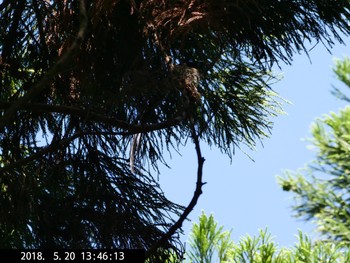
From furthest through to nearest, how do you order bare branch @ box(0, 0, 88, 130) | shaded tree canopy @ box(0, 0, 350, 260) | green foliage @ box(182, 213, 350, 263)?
green foliage @ box(182, 213, 350, 263) → shaded tree canopy @ box(0, 0, 350, 260) → bare branch @ box(0, 0, 88, 130)

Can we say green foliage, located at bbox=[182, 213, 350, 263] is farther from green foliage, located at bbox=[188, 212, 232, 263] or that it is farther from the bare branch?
the bare branch

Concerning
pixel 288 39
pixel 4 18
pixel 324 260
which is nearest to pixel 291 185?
pixel 324 260

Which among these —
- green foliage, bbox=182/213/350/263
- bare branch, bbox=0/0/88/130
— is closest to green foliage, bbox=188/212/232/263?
green foliage, bbox=182/213/350/263

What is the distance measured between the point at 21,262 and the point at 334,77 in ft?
16.8

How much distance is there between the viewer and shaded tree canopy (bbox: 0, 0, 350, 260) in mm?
2963

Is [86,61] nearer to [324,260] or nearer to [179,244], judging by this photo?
[179,244]

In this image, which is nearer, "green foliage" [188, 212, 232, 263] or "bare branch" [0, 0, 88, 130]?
"bare branch" [0, 0, 88, 130]

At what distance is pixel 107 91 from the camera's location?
9.91 ft

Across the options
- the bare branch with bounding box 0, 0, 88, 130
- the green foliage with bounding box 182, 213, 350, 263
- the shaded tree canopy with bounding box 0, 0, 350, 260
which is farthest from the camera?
the green foliage with bounding box 182, 213, 350, 263

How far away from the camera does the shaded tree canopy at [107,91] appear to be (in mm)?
2963

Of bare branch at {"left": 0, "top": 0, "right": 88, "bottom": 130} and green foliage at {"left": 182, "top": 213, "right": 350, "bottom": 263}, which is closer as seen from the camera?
bare branch at {"left": 0, "top": 0, "right": 88, "bottom": 130}

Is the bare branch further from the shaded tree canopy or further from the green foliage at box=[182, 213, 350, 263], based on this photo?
the green foliage at box=[182, 213, 350, 263]

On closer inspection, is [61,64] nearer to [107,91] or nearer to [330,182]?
[107,91]

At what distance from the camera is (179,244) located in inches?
123
